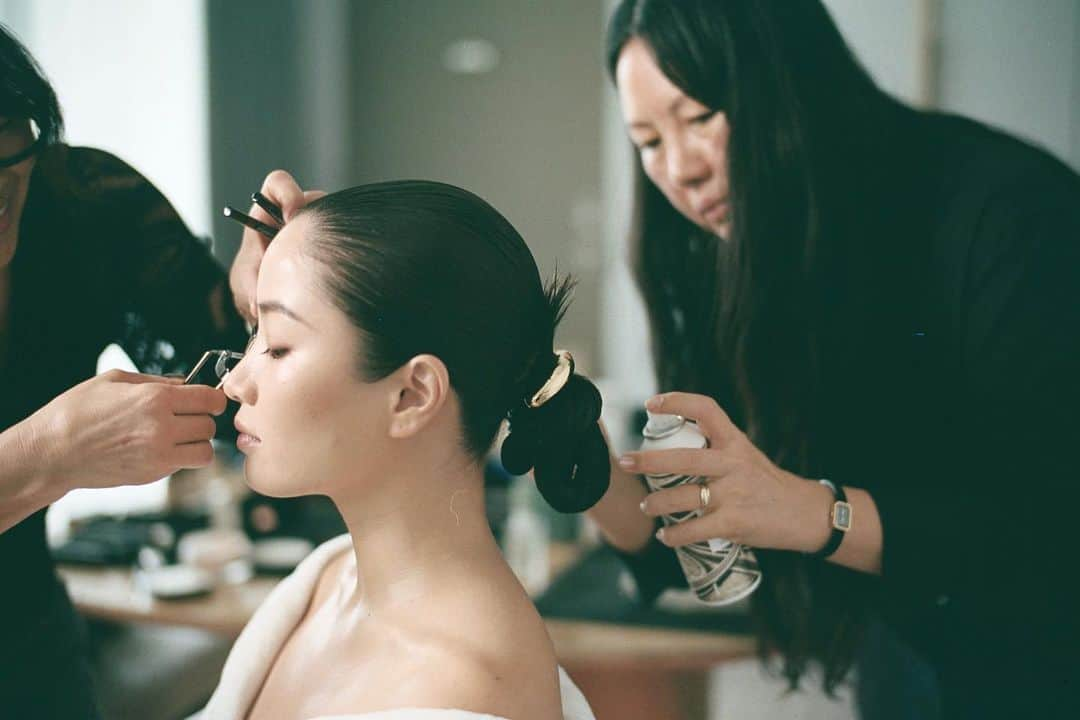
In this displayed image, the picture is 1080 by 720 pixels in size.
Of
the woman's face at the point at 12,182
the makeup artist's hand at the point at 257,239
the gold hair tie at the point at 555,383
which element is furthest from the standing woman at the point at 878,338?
the woman's face at the point at 12,182

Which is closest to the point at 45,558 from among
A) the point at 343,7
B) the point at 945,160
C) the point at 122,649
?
the point at 122,649

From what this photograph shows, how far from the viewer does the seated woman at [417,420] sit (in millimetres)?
707

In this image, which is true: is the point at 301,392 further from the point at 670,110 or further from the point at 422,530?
the point at 670,110

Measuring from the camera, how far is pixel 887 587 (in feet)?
3.10

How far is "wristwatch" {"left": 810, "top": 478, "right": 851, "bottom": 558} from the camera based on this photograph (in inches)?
32.4

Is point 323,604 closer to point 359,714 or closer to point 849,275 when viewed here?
point 359,714

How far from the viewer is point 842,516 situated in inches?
32.5

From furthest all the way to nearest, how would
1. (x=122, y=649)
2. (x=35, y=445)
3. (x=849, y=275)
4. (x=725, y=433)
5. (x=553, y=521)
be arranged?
(x=553, y=521), (x=122, y=649), (x=849, y=275), (x=725, y=433), (x=35, y=445)

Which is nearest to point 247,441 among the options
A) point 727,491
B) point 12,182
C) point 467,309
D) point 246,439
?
point 246,439

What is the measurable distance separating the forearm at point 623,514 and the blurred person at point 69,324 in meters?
0.42

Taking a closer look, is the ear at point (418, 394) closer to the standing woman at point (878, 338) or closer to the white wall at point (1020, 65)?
the standing woman at point (878, 338)

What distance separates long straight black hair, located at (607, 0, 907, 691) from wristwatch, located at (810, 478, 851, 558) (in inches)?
3.5

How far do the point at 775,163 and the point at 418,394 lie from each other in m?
0.45

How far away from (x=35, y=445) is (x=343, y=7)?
1.35 meters
